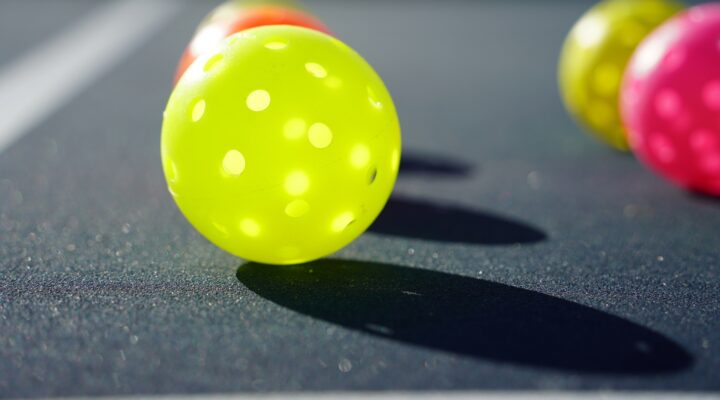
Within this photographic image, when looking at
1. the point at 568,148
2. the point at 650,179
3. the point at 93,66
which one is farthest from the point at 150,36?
the point at 650,179

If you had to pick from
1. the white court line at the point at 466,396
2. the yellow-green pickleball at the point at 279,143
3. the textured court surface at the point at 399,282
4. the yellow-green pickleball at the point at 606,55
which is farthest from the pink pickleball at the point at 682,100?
the white court line at the point at 466,396

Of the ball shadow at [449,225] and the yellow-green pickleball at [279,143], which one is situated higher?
the yellow-green pickleball at [279,143]

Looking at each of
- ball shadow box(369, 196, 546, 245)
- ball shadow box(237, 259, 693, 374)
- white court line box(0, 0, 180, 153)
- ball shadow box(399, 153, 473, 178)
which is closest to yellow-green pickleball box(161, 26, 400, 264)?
ball shadow box(237, 259, 693, 374)

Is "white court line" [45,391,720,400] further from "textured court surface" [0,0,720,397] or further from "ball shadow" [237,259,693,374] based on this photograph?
"ball shadow" [237,259,693,374]

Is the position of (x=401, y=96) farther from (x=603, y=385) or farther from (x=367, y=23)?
(x=603, y=385)

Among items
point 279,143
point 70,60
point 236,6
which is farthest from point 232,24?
point 70,60

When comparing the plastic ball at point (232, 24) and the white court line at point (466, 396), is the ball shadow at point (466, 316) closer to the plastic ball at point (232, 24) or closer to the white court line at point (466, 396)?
the white court line at point (466, 396)
